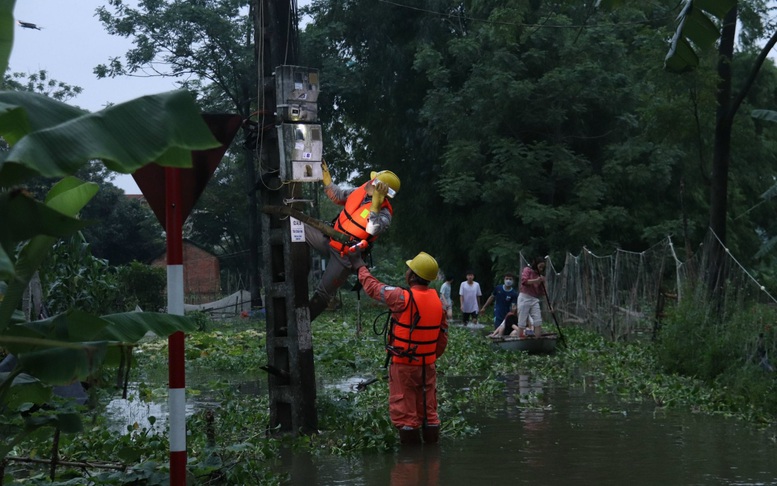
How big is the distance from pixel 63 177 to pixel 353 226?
6107 millimetres

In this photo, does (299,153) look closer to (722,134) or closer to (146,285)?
(722,134)

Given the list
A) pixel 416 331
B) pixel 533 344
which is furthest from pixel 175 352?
pixel 533 344

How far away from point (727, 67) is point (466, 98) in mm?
21560

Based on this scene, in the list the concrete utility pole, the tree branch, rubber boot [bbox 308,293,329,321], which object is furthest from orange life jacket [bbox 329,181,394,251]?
the tree branch

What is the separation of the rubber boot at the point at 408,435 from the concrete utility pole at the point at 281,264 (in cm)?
105

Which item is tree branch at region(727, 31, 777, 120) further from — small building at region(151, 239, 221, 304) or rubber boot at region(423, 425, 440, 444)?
small building at region(151, 239, 221, 304)

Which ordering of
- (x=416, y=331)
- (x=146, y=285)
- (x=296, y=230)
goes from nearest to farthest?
(x=416, y=331) < (x=296, y=230) < (x=146, y=285)

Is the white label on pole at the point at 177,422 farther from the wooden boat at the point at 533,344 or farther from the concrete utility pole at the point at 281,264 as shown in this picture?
the wooden boat at the point at 533,344

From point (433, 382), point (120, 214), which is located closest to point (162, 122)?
point (433, 382)

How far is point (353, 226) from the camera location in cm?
1159

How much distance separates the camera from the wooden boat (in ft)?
71.6

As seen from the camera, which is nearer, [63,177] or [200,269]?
[63,177]

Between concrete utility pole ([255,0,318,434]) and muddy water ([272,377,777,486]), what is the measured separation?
948mm

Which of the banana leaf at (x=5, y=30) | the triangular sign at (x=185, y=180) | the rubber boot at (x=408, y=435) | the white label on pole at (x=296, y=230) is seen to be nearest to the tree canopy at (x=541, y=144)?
the white label on pole at (x=296, y=230)
